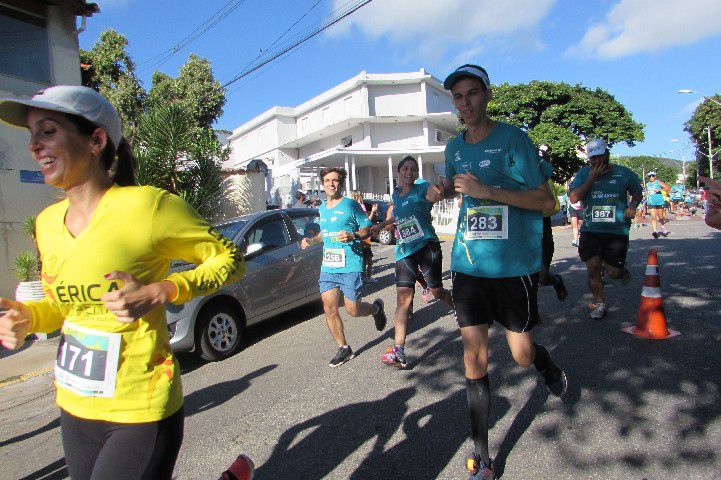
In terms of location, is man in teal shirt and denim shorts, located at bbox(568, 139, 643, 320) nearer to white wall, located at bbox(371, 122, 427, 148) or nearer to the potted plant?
the potted plant

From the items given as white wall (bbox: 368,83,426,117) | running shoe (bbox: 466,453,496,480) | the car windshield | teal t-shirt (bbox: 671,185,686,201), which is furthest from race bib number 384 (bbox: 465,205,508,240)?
white wall (bbox: 368,83,426,117)

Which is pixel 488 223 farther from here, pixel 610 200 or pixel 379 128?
pixel 379 128

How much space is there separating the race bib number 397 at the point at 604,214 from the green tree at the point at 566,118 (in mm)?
25728

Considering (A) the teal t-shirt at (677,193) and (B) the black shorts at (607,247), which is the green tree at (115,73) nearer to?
(B) the black shorts at (607,247)

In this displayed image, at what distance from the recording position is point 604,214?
17.7ft

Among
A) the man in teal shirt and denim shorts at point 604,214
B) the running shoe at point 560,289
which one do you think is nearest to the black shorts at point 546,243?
the running shoe at point 560,289

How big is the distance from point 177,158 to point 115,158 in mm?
9822

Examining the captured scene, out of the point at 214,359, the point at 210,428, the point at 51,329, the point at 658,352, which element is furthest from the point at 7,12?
the point at 658,352

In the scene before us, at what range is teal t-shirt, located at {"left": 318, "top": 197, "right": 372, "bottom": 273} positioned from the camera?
4859 millimetres

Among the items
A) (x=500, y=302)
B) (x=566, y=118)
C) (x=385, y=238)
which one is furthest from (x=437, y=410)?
(x=566, y=118)

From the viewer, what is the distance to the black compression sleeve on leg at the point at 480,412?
8.66 feet

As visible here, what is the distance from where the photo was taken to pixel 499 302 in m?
2.78

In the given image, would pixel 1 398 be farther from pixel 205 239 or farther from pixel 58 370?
pixel 205 239

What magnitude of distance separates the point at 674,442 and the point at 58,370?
128 inches
